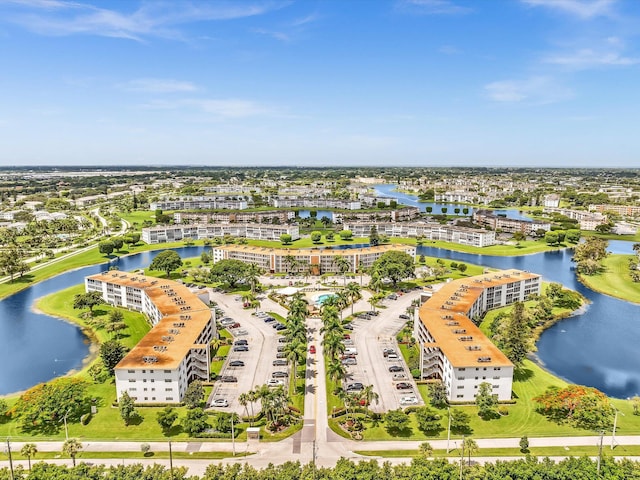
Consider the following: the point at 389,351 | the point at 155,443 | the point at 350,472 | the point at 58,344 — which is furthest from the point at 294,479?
the point at 58,344

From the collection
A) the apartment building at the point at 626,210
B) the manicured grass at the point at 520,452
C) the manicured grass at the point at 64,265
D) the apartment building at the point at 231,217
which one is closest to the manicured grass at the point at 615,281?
the manicured grass at the point at 520,452

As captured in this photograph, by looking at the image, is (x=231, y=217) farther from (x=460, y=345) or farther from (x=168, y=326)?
(x=460, y=345)

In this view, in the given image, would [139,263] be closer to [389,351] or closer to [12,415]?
[12,415]

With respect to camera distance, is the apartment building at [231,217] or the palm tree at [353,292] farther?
the apartment building at [231,217]

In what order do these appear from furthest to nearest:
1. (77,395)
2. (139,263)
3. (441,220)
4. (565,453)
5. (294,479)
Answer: (441,220) < (139,263) < (77,395) < (565,453) < (294,479)

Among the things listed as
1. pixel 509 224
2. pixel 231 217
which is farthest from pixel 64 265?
pixel 509 224

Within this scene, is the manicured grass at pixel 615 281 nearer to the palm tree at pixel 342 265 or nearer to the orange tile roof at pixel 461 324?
the orange tile roof at pixel 461 324
